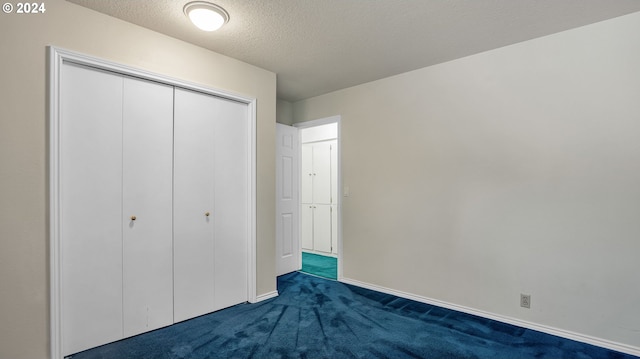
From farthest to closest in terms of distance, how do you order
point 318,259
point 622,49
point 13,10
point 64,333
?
point 318,259 < point 622,49 < point 64,333 < point 13,10

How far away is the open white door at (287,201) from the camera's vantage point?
429cm

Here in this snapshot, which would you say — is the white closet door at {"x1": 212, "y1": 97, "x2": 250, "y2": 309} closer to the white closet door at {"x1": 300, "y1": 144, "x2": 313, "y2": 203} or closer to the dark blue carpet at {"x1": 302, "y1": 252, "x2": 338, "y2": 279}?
the dark blue carpet at {"x1": 302, "y1": 252, "x2": 338, "y2": 279}

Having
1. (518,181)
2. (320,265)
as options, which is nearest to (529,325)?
(518,181)

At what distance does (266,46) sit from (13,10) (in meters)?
1.68

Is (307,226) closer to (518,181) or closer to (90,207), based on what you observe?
(518,181)

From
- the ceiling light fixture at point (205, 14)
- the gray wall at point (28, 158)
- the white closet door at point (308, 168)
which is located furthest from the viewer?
the white closet door at point (308, 168)

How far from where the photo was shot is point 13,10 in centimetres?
195

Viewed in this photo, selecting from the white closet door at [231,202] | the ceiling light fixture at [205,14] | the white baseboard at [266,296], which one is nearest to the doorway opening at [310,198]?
the white baseboard at [266,296]

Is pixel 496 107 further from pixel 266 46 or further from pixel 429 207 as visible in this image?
pixel 266 46

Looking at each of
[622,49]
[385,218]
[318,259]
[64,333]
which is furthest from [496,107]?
[64,333]

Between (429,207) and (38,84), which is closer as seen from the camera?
(38,84)

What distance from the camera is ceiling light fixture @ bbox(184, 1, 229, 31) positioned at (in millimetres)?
2131

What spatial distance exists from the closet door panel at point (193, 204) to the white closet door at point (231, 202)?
2.5 inches

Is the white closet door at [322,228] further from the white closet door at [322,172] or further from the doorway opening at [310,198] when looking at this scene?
the white closet door at [322,172]
